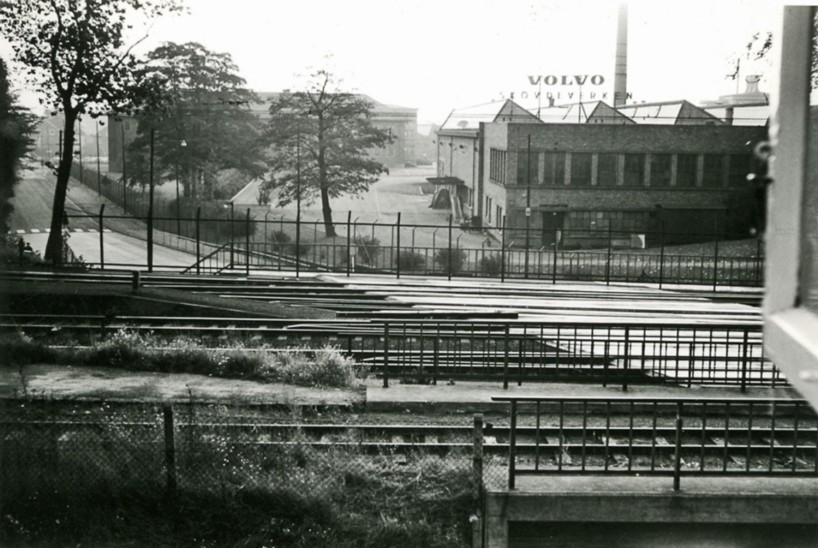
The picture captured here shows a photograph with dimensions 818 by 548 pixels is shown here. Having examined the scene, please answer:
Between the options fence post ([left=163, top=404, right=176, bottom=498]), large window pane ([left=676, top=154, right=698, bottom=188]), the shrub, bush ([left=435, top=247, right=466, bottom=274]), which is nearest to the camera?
fence post ([left=163, top=404, right=176, bottom=498])

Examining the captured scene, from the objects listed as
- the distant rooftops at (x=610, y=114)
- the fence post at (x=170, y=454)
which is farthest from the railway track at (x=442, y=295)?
the distant rooftops at (x=610, y=114)

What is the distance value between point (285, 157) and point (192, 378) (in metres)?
10.7

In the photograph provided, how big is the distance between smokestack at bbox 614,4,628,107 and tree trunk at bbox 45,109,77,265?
12.1 metres

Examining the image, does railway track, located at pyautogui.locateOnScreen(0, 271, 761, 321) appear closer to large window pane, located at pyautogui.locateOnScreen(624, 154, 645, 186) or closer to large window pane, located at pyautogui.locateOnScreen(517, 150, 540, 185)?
large window pane, located at pyautogui.locateOnScreen(517, 150, 540, 185)

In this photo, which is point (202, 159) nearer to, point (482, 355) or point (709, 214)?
point (482, 355)

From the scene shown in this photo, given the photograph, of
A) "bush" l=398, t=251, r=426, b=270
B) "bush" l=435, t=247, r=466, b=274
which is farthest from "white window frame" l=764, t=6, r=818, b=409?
"bush" l=398, t=251, r=426, b=270

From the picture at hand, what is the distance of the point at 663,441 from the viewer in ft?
25.2

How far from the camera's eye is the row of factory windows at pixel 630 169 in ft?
82.0

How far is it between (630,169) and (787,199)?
25.2 meters

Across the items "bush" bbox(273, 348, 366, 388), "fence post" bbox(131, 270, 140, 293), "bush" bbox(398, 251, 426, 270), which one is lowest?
"bush" bbox(273, 348, 366, 388)

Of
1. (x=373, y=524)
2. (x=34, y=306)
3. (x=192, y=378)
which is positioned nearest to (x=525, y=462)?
(x=373, y=524)

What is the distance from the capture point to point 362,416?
8258 mm

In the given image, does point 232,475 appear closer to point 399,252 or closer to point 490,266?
point 399,252

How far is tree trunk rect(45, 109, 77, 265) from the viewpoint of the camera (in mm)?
14367
